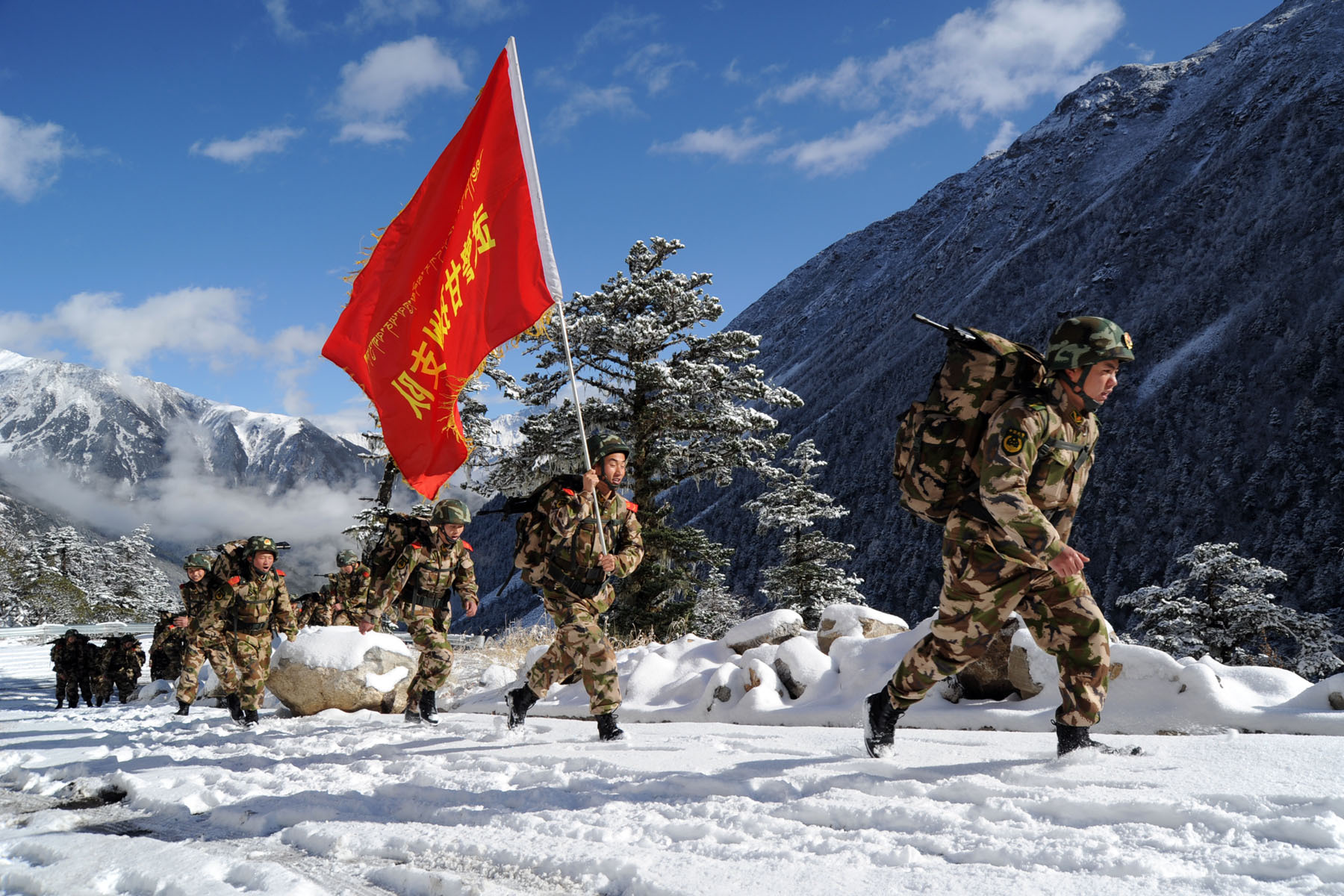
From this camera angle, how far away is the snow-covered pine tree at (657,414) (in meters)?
15.9

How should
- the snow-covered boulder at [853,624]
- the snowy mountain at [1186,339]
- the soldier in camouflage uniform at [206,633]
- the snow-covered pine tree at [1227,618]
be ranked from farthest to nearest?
1. the snowy mountain at [1186,339]
2. the snow-covered pine tree at [1227,618]
3. the soldier in camouflage uniform at [206,633]
4. the snow-covered boulder at [853,624]

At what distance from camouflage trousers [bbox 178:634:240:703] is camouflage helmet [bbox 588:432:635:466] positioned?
5.11m

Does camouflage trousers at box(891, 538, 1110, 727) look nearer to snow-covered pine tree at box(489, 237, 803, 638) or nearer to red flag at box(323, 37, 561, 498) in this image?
red flag at box(323, 37, 561, 498)

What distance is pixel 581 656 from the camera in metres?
5.12

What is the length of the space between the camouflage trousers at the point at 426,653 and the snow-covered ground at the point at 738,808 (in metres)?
1.24

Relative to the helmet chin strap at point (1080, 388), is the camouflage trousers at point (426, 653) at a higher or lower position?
lower

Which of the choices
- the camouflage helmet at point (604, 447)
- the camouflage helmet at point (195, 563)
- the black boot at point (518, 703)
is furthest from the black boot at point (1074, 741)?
the camouflage helmet at point (195, 563)

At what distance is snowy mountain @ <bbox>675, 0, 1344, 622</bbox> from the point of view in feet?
249

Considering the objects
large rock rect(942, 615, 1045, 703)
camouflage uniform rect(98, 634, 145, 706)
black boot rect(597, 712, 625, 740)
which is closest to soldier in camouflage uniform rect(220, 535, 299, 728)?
black boot rect(597, 712, 625, 740)

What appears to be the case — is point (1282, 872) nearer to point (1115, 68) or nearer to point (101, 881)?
point (101, 881)

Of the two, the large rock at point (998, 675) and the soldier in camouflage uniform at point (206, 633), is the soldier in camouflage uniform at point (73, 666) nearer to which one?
the soldier in camouflage uniform at point (206, 633)

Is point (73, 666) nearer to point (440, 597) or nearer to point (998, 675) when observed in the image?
point (440, 597)

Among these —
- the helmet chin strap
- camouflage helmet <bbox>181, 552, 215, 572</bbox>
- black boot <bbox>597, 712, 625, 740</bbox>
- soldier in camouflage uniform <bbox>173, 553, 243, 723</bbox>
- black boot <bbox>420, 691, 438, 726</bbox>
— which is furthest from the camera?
camouflage helmet <bbox>181, 552, 215, 572</bbox>

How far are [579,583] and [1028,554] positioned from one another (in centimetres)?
290
